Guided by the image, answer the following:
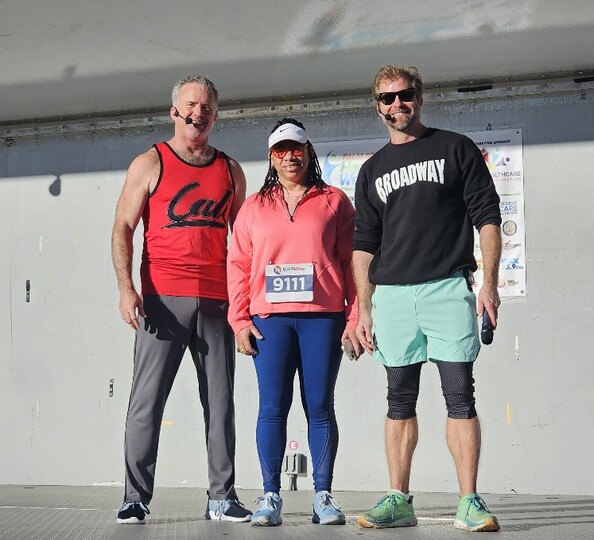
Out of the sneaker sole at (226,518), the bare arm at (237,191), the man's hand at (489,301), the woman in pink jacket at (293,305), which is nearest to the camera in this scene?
the man's hand at (489,301)

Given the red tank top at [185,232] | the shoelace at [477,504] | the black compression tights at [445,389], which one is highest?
the red tank top at [185,232]

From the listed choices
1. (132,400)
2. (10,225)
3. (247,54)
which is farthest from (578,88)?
(10,225)

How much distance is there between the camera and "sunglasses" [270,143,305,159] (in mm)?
4219

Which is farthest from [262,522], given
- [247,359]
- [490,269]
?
[247,359]

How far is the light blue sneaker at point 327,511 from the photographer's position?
399 centimetres

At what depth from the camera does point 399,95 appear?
12.8 feet

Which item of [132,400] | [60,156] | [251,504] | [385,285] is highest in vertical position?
[60,156]

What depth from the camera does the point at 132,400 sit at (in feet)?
14.3

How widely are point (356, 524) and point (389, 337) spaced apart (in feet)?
2.26

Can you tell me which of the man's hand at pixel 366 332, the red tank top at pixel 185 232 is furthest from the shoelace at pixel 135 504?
the man's hand at pixel 366 332

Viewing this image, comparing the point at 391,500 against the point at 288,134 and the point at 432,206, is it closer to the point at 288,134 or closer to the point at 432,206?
the point at 432,206

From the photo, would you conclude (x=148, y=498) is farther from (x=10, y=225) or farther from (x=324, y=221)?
(x=10, y=225)

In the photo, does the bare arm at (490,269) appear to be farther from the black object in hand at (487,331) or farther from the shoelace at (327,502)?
the shoelace at (327,502)

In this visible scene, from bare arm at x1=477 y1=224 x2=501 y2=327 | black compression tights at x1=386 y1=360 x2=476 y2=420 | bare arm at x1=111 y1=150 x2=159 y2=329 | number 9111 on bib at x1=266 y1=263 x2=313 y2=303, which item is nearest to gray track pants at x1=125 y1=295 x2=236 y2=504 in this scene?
bare arm at x1=111 y1=150 x2=159 y2=329
